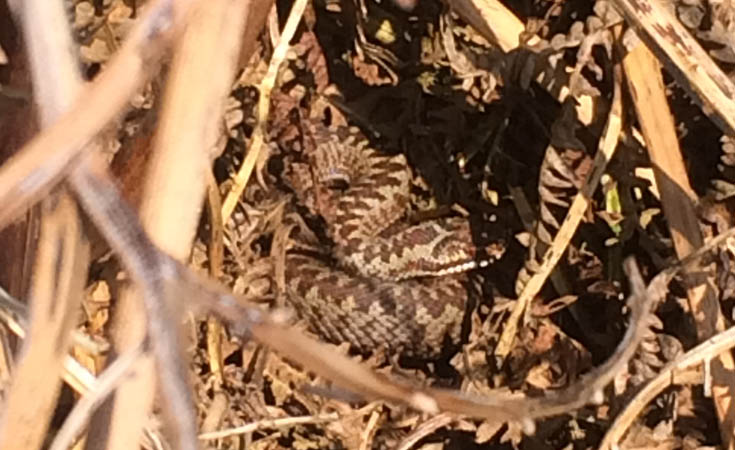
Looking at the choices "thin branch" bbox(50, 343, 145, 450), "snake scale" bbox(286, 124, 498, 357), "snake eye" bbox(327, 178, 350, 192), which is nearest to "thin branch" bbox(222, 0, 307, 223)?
"snake scale" bbox(286, 124, 498, 357)

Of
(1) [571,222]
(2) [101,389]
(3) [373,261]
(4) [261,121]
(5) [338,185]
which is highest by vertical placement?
(2) [101,389]

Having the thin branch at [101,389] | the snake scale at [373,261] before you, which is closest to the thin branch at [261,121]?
the snake scale at [373,261]

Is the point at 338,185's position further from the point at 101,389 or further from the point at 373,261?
the point at 101,389

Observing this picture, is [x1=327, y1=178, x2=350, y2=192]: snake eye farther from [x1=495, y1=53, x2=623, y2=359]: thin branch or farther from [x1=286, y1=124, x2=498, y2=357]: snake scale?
[x1=495, y1=53, x2=623, y2=359]: thin branch

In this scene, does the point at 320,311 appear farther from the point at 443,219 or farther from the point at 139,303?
the point at 139,303

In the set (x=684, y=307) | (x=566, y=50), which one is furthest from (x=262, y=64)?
(x=684, y=307)

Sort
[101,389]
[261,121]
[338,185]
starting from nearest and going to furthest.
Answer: [101,389]
[261,121]
[338,185]

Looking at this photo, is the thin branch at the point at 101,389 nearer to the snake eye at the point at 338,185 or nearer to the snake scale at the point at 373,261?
the snake scale at the point at 373,261

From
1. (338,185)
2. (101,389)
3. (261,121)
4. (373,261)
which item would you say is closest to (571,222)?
(261,121)

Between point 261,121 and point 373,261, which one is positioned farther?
point 373,261
